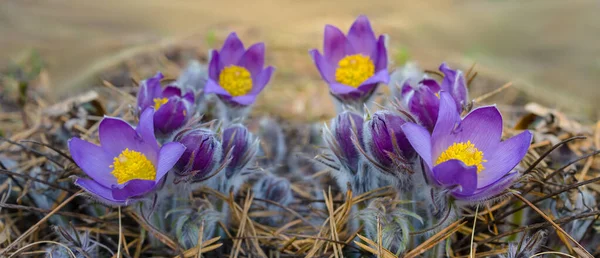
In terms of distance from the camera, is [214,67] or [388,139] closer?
[388,139]

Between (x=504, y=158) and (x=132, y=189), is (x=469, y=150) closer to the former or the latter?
(x=504, y=158)

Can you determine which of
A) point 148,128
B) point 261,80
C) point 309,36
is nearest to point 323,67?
point 261,80

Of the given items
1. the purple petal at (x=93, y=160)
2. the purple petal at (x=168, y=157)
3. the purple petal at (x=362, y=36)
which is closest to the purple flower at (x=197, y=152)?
the purple petal at (x=168, y=157)

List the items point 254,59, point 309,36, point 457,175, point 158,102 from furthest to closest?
point 309,36 → point 254,59 → point 158,102 → point 457,175

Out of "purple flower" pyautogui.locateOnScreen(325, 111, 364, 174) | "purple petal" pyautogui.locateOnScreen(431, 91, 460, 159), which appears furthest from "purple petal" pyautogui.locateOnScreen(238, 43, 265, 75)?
"purple petal" pyautogui.locateOnScreen(431, 91, 460, 159)

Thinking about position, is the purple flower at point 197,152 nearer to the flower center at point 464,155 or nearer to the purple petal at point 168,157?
the purple petal at point 168,157

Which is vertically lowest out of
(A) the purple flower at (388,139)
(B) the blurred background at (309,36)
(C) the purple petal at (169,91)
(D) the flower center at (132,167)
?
(B) the blurred background at (309,36)

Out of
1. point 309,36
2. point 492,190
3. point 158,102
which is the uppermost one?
point 158,102
